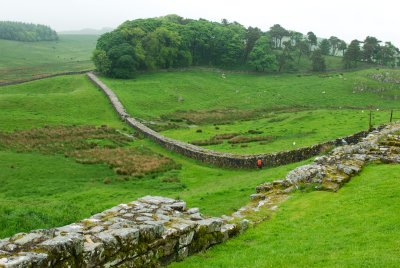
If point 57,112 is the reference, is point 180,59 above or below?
above

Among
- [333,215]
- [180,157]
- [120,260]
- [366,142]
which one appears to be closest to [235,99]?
[180,157]

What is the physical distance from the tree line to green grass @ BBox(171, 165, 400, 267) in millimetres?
88848

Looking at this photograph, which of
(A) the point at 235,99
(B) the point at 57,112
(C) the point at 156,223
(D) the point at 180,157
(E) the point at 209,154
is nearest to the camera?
(C) the point at 156,223

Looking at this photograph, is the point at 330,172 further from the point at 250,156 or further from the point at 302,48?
the point at 302,48

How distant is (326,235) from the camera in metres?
14.5

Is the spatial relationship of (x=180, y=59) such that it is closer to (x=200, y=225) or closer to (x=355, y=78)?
(x=355, y=78)

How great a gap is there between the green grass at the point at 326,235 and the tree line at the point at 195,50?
3498 inches

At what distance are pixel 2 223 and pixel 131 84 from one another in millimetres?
81167

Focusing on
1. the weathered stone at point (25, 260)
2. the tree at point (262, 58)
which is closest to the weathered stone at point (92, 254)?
the weathered stone at point (25, 260)

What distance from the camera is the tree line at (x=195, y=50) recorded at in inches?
4114

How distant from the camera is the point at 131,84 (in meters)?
94.2

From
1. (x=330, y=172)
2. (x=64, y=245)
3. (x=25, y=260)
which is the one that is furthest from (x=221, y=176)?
(x=25, y=260)

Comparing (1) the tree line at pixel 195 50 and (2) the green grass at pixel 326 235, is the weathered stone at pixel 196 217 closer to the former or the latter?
(2) the green grass at pixel 326 235

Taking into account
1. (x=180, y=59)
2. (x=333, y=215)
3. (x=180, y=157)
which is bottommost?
(x=180, y=157)
